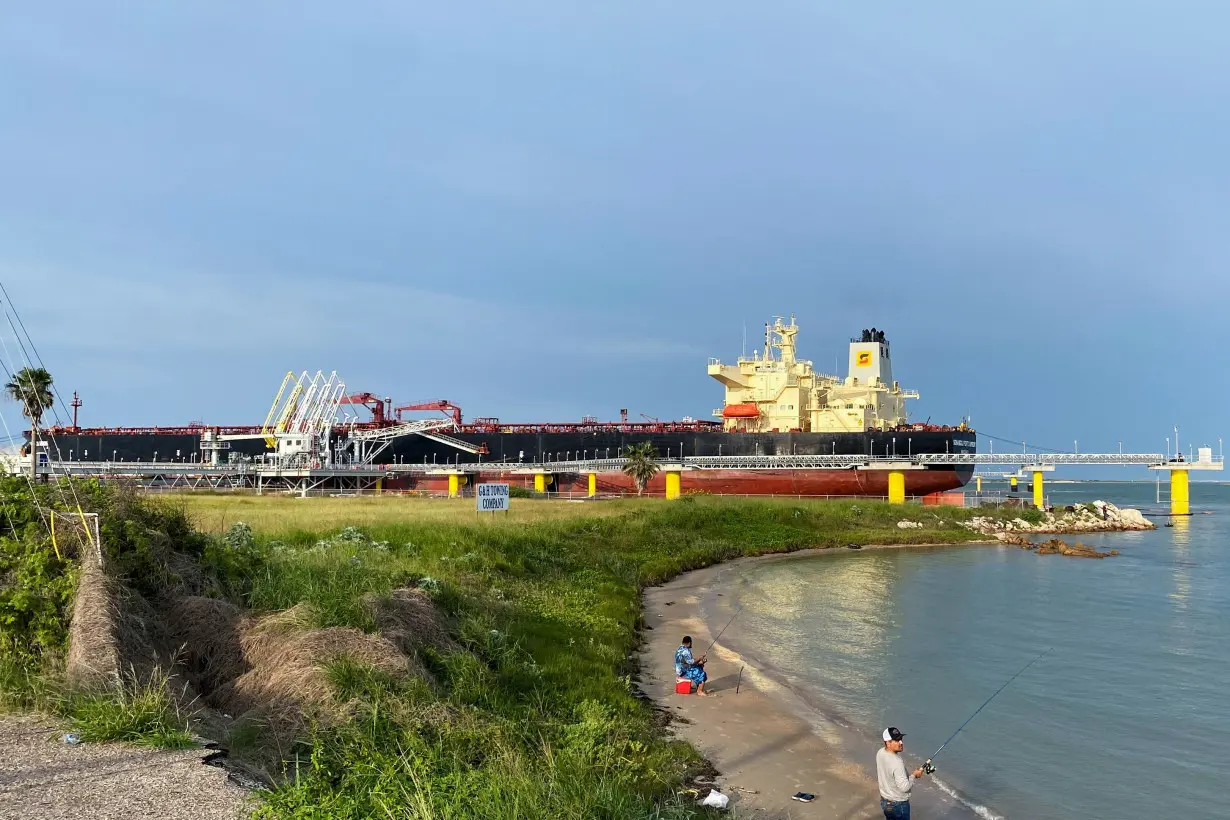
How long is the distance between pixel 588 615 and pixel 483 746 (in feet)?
33.8

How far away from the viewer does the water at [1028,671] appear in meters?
12.4

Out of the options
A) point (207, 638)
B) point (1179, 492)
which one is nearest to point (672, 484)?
point (1179, 492)

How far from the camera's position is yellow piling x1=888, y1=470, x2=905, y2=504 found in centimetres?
5831

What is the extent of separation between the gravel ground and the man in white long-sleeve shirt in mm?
6956

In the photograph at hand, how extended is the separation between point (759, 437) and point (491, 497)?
3704 centimetres

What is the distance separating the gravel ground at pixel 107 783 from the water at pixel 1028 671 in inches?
370

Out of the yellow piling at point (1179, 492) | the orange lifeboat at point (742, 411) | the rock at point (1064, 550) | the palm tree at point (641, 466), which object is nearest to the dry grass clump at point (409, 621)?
the rock at point (1064, 550)

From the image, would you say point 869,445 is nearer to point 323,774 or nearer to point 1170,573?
point 1170,573

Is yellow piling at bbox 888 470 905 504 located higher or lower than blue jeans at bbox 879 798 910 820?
higher

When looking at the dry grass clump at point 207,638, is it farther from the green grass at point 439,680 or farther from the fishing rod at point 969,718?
the fishing rod at point 969,718

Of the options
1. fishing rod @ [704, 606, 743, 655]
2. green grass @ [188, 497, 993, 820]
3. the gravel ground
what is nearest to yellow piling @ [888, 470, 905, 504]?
green grass @ [188, 497, 993, 820]

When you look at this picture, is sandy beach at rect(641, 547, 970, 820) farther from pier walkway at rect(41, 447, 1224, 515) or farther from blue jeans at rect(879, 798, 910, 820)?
pier walkway at rect(41, 447, 1224, 515)

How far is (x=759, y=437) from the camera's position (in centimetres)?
6556

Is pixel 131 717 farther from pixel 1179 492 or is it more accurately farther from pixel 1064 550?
pixel 1179 492
